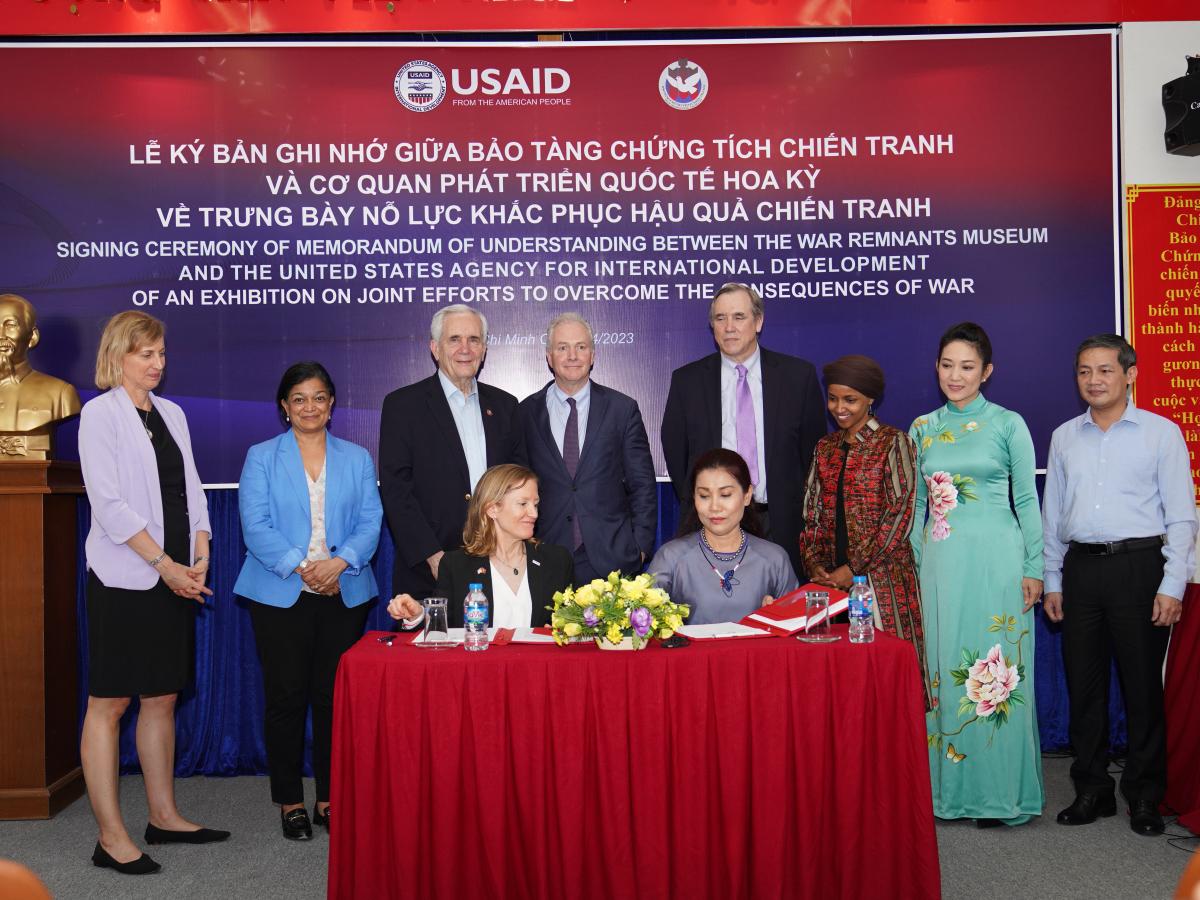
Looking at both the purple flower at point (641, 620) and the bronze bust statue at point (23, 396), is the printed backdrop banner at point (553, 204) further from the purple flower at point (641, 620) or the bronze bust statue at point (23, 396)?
the purple flower at point (641, 620)

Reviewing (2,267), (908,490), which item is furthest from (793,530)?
(2,267)

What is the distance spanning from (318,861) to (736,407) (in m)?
2.29

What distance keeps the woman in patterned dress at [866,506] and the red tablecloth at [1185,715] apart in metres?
0.93

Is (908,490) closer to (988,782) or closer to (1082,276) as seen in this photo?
(988,782)

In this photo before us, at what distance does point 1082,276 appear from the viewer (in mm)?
5129

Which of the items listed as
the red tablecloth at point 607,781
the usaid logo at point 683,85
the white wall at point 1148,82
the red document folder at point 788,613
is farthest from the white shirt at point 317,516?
the white wall at point 1148,82

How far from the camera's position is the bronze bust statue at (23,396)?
4.43 metres

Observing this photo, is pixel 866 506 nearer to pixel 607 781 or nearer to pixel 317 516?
pixel 607 781

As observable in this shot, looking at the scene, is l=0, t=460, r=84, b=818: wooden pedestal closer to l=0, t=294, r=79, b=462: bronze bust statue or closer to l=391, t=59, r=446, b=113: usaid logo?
l=0, t=294, r=79, b=462: bronze bust statue

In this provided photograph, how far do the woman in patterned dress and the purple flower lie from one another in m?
1.35

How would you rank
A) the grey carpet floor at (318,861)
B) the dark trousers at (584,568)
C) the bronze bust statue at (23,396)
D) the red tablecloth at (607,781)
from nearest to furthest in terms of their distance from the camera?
the red tablecloth at (607,781)
the grey carpet floor at (318,861)
the dark trousers at (584,568)
the bronze bust statue at (23,396)

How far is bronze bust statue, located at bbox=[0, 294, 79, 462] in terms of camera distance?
4426 mm

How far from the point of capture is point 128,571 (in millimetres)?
3668

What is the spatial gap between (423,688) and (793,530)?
1.93m
